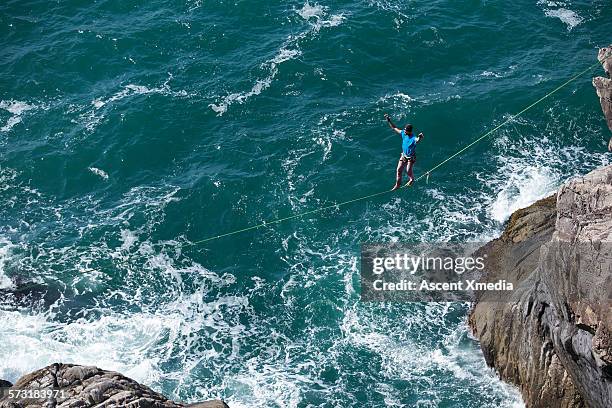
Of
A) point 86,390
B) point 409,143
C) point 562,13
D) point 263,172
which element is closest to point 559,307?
Result: point 409,143

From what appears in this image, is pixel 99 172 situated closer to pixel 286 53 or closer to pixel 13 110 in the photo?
pixel 13 110

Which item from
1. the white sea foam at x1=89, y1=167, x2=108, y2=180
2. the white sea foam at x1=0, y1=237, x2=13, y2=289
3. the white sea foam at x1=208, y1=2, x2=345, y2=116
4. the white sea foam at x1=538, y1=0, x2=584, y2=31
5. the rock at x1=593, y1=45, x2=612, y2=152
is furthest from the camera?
the white sea foam at x1=538, y1=0, x2=584, y2=31

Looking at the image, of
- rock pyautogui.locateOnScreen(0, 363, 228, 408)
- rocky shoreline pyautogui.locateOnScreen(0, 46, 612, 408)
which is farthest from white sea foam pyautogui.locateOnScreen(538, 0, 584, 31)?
rock pyautogui.locateOnScreen(0, 363, 228, 408)

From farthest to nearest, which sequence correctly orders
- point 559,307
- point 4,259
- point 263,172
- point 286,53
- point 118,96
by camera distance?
1. point 286,53
2. point 118,96
3. point 263,172
4. point 4,259
5. point 559,307

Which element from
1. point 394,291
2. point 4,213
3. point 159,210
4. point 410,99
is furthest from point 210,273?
point 410,99

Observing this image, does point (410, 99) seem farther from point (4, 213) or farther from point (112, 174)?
point (4, 213)

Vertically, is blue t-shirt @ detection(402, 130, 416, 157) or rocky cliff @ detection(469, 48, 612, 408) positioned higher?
blue t-shirt @ detection(402, 130, 416, 157)

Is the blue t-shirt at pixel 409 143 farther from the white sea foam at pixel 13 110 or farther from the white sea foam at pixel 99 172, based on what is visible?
the white sea foam at pixel 13 110

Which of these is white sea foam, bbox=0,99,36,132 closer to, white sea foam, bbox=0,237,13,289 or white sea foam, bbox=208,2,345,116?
white sea foam, bbox=0,237,13,289
